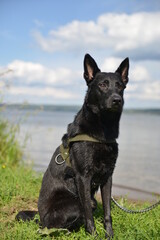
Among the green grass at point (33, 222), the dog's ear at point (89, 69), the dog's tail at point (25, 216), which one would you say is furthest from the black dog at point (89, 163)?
the dog's tail at point (25, 216)

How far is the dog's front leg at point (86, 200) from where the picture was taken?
3.61 m

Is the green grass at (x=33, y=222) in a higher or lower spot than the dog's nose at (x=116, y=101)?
lower

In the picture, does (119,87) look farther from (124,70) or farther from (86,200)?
(86,200)

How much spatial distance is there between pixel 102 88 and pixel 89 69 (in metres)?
0.33

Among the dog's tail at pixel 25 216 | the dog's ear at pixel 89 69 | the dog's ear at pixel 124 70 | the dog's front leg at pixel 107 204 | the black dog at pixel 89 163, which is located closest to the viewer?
the black dog at pixel 89 163

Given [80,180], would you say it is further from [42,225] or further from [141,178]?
[141,178]

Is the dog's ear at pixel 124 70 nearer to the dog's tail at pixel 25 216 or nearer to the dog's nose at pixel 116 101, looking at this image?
the dog's nose at pixel 116 101

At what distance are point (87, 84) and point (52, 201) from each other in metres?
1.43

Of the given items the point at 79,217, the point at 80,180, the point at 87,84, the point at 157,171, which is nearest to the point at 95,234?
the point at 79,217

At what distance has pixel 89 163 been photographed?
362 centimetres

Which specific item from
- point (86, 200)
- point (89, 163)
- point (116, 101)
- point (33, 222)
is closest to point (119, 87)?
point (116, 101)

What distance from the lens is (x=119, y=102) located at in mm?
3562

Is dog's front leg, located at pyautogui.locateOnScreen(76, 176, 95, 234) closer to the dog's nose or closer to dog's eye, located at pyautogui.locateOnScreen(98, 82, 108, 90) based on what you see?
the dog's nose

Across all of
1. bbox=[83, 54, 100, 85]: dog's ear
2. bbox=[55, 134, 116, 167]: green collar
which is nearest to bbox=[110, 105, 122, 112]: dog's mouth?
bbox=[55, 134, 116, 167]: green collar
